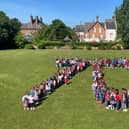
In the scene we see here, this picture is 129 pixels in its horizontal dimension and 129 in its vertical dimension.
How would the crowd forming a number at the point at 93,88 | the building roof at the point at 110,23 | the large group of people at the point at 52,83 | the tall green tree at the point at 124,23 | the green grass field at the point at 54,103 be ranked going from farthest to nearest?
the building roof at the point at 110,23
the tall green tree at the point at 124,23
the large group of people at the point at 52,83
the crowd forming a number at the point at 93,88
the green grass field at the point at 54,103

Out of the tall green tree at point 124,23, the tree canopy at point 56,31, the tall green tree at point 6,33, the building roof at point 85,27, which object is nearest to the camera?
the tall green tree at point 124,23

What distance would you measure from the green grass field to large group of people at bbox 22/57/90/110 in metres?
0.70

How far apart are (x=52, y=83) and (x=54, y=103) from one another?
17.0ft

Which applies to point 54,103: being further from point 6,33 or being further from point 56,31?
point 56,31

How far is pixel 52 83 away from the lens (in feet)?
143

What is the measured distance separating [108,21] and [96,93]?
10251cm

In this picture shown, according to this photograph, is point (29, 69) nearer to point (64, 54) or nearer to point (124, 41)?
point (64, 54)

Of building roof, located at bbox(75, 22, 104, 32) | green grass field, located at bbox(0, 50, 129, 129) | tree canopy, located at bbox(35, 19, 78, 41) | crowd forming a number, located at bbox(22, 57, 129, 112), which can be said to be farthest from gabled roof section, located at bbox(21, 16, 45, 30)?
crowd forming a number, located at bbox(22, 57, 129, 112)

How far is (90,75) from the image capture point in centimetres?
5153

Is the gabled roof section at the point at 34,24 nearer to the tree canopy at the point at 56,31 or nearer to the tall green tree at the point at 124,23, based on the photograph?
the tree canopy at the point at 56,31

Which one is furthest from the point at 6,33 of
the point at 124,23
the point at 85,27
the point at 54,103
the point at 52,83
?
the point at 54,103

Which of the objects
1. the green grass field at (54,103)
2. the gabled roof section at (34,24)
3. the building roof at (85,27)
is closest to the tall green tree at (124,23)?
the green grass field at (54,103)

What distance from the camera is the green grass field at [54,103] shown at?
32188 mm

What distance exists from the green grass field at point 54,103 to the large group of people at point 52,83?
70 cm
